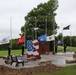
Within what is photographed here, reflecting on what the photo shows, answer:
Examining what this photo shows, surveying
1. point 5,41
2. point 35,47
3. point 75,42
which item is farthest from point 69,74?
point 75,42

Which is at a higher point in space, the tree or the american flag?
the tree

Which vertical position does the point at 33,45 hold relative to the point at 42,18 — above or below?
below

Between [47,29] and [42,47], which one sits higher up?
[47,29]

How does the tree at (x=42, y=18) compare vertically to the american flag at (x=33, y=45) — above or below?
above

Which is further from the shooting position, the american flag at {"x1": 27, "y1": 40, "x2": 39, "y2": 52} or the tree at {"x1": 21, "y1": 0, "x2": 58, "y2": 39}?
the tree at {"x1": 21, "y1": 0, "x2": 58, "y2": 39}

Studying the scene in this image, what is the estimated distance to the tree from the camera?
85.6 m

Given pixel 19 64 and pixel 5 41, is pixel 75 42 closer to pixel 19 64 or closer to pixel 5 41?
pixel 5 41

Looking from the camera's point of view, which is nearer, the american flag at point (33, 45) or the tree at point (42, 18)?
the american flag at point (33, 45)

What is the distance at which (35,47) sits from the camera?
3812cm

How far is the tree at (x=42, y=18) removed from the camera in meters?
85.6

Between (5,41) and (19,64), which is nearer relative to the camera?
(19,64)

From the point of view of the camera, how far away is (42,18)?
86.6 metres

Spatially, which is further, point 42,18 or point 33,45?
point 42,18

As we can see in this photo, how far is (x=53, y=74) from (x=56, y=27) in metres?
68.0
